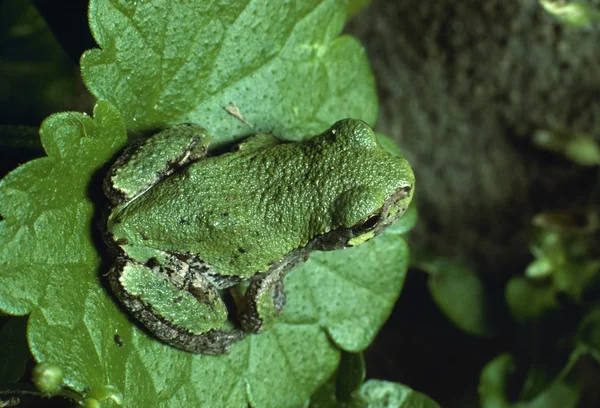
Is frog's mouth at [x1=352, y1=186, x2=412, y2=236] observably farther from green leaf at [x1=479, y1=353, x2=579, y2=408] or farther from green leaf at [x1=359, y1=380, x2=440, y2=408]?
green leaf at [x1=479, y1=353, x2=579, y2=408]

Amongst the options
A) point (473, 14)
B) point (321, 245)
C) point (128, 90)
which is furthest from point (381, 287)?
point (473, 14)

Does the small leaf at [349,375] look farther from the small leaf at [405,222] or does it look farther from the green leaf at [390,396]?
the small leaf at [405,222]

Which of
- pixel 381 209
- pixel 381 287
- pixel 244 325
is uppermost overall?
pixel 381 209

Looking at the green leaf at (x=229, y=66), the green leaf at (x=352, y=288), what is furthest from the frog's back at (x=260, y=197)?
the green leaf at (x=352, y=288)

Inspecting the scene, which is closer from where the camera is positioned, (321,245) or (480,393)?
(321,245)

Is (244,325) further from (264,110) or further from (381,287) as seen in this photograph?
(264,110)

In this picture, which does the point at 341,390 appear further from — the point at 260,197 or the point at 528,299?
the point at 528,299

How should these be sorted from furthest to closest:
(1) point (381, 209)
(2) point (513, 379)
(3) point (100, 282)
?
(2) point (513, 379), (1) point (381, 209), (3) point (100, 282)
